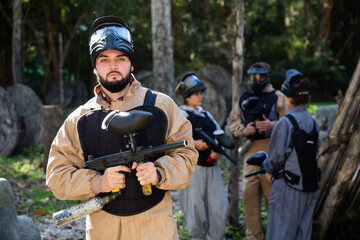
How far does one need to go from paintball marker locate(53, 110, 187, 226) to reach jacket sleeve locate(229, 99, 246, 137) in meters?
3.14

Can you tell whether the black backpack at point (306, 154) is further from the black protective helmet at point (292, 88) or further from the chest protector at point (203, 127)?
the chest protector at point (203, 127)

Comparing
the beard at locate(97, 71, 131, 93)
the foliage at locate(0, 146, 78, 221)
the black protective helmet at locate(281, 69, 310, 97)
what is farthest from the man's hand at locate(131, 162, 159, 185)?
the foliage at locate(0, 146, 78, 221)

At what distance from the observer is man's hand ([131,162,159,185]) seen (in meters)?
2.67

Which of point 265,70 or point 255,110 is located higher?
point 265,70

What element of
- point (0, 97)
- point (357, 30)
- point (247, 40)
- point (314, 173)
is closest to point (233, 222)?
point (314, 173)

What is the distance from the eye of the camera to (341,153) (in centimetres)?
508

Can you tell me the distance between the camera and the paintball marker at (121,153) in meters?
2.59

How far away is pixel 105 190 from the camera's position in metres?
2.76

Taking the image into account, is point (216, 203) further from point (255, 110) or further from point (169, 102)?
point (169, 102)

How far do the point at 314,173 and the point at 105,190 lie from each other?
260cm

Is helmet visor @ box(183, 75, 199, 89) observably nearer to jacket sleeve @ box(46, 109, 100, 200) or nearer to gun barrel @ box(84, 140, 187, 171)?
jacket sleeve @ box(46, 109, 100, 200)

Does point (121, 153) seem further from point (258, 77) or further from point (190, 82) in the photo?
point (258, 77)

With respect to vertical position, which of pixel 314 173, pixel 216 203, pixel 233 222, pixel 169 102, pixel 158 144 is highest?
pixel 169 102

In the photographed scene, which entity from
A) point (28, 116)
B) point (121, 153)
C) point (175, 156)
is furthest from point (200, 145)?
Answer: point (28, 116)
